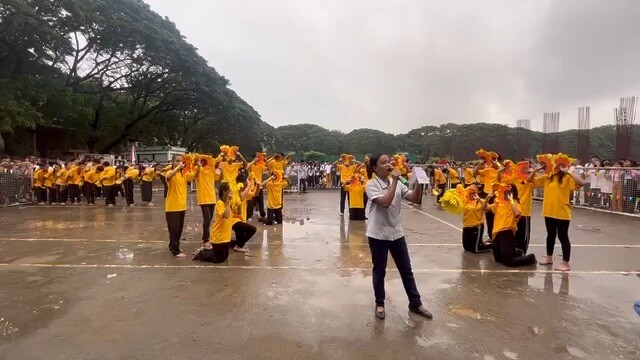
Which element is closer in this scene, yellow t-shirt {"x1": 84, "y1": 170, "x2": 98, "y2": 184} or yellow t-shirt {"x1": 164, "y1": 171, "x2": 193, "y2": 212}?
yellow t-shirt {"x1": 164, "y1": 171, "x2": 193, "y2": 212}

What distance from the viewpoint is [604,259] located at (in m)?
7.17

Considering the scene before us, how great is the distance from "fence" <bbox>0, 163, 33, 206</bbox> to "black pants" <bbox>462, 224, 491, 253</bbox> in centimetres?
1666

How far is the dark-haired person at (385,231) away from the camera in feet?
14.7

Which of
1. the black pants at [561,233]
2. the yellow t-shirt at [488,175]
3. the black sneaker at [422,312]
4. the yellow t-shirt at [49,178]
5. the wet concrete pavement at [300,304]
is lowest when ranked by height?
the wet concrete pavement at [300,304]

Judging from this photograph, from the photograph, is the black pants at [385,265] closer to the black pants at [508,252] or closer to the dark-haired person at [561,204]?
the black pants at [508,252]

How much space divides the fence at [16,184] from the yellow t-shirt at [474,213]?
54.9 feet

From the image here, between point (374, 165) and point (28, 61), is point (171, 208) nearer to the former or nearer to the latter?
point (374, 165)

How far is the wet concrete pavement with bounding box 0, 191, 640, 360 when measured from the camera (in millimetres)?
3799

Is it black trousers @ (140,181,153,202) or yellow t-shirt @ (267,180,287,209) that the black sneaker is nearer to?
yellow t-shirt @ (267,180,287,209)

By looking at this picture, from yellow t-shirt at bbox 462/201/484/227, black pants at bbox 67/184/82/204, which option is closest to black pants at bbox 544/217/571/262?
yellow t-shirt at bbox 462/201/484/227

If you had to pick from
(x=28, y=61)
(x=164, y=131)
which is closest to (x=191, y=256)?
(x=28, y=61)

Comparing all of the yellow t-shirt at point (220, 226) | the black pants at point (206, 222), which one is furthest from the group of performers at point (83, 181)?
the yellow t-shirt at point (220, 226)

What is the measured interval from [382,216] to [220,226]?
125 inches

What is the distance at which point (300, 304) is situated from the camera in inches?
192
